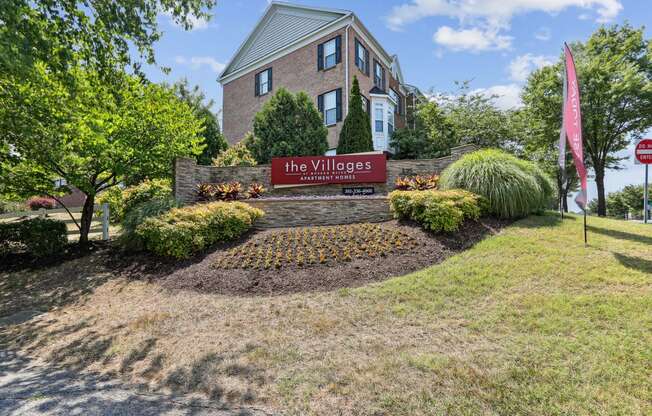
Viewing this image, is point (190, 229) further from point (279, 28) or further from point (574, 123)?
point (279, 28)

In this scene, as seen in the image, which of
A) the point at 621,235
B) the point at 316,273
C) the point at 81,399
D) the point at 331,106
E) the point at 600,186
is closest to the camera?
the point at 81,399

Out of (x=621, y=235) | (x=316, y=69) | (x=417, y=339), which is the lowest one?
(x=417, y=339)

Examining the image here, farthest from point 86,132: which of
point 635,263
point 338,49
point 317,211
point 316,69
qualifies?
point 316,69

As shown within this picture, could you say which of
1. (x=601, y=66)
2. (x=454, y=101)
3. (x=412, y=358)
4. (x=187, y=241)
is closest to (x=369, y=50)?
(x=454, y=101)

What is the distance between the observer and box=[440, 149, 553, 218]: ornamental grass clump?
8.05m

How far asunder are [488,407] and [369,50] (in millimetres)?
20977

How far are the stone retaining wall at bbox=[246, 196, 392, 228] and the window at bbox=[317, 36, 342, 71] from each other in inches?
464

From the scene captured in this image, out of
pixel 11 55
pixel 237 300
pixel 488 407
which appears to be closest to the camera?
pixel 488 407

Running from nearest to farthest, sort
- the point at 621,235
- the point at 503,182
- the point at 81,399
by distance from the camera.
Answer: the point at 81,399
the point at 621,235
the point at 503,182

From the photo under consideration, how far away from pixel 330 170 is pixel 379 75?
13.1m

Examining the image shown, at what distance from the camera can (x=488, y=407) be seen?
2.79m

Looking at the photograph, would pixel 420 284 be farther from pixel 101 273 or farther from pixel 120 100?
pixel 120 100

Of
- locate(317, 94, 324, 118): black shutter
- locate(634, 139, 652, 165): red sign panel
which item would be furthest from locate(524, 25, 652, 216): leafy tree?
locate(317, 94, 324, 118): black shutter

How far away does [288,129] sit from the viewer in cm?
1528
